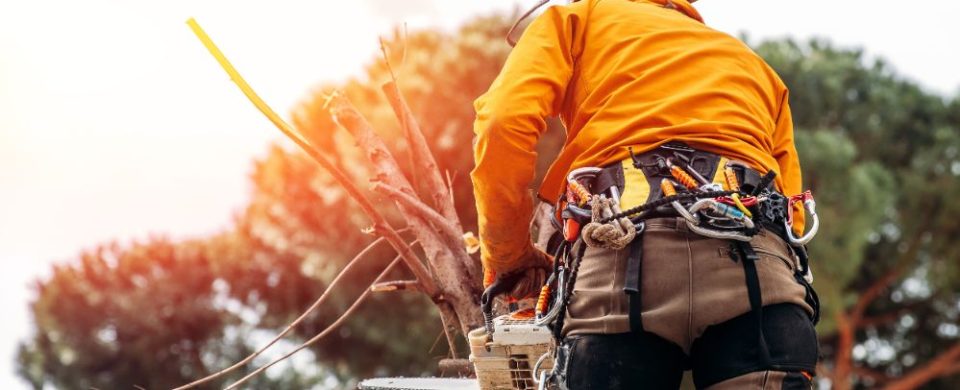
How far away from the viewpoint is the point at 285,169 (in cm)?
1719

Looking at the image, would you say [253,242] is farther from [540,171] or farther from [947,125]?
[947,125]

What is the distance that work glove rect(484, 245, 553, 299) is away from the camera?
9.45 ft

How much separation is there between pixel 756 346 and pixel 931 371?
1853 centimetres

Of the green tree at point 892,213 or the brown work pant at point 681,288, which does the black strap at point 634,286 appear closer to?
the brown work pant at point 681,288

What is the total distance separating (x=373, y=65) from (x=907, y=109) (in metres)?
10.9

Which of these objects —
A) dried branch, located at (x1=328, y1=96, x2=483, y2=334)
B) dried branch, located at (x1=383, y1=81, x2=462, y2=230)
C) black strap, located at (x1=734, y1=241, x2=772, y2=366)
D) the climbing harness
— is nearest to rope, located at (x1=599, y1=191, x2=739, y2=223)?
the climbing harness

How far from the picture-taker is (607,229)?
233 cm

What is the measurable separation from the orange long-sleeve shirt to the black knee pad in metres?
0.43

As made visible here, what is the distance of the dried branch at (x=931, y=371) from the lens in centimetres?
1884

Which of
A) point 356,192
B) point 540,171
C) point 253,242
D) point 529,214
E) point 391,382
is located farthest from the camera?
point 253,242

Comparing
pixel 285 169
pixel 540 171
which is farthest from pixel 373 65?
pixel 540 171

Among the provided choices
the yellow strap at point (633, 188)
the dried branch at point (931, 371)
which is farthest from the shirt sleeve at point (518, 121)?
the dried branch at point (931, 371)

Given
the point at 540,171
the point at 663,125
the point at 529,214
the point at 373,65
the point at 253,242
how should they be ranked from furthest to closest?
the point at 253,242, the point at 373,65, the point at 540,171, the point at 529,214, the point at 663,125

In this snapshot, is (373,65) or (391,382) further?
(373,65)
